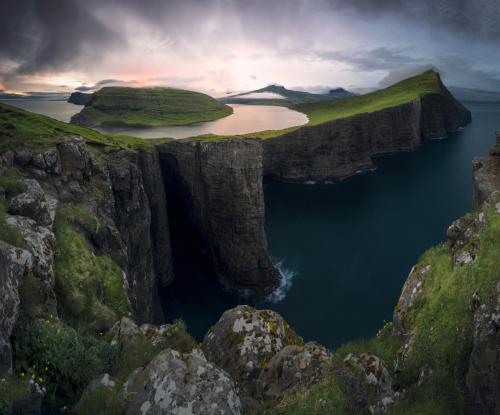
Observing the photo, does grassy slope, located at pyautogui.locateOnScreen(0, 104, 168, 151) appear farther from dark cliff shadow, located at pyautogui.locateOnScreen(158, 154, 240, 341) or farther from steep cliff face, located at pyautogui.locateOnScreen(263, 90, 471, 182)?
steep cliff face, located at pyautogui.locateOnScreen(263, 90, 471, 182)

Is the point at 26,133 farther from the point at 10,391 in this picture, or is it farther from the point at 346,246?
the point at 346,246

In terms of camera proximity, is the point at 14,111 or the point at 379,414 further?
the point at 14,111

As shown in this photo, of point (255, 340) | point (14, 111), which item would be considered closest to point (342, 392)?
point (255, 340)

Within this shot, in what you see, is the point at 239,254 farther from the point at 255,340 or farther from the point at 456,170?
the point at 456,170

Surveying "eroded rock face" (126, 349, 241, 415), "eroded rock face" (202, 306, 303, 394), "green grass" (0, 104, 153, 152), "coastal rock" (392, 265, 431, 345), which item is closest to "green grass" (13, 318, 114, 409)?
"eroded rock face" (126, 349, 241, 415)

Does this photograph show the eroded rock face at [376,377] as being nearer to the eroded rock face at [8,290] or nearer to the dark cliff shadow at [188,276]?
the eroded rock face at [8,290]

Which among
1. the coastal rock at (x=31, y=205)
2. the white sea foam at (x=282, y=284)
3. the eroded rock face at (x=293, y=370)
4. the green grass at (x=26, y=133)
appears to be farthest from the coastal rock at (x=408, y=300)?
the white sea foam at (x=282, y=284)
